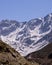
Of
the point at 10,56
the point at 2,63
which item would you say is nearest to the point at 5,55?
the point at 10,56

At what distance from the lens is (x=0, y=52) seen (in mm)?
27312

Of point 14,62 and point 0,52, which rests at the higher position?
point 0,52

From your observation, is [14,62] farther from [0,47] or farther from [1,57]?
[0,47]

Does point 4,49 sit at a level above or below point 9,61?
above

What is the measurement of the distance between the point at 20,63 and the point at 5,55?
84.1 inches

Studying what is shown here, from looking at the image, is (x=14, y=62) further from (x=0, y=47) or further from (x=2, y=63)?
(x=0, y=47)

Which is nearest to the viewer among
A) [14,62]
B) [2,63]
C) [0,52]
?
[2,63]

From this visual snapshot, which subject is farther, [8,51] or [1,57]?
[8,51]

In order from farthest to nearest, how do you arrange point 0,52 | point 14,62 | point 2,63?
point 0,52, point 14,62, point 2,63

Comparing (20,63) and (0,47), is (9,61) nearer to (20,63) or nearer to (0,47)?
(20,63)

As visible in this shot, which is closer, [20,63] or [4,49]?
[20,63]

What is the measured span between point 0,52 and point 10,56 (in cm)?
119

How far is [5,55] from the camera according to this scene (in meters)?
26.7

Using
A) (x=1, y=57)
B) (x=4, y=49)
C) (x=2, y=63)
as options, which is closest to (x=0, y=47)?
(x=4, y=49)
